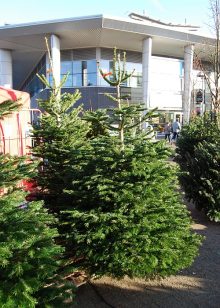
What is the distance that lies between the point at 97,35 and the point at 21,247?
29.2 m

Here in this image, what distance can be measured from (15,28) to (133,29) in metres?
9.05

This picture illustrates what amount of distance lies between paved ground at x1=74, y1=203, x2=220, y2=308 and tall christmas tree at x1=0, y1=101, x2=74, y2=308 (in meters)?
1.42

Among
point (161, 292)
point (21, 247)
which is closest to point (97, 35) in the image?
point (161, 292)

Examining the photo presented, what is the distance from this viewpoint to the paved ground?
4137mm

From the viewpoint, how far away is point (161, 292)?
4410 mm

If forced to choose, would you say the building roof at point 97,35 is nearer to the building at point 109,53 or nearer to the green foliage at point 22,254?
the building at point 109,53

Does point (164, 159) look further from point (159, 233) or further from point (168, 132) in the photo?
point (168, 132)

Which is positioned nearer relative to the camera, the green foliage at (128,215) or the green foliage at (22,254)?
the green foliage at (22,254)

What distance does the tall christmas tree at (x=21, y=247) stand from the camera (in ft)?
8.34

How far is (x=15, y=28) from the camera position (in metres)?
29.2

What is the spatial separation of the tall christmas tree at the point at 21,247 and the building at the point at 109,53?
24.4 metres

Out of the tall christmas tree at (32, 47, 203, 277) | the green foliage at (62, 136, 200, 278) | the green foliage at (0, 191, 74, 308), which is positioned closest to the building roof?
the tall christmas tree at (32, 47, 203, 277)

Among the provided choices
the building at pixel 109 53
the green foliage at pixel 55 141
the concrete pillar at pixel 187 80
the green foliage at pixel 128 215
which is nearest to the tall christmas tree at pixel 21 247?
the green foliage at pixel 128 215

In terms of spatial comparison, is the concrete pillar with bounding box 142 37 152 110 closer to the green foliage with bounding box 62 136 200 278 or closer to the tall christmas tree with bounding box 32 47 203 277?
the tall christmas tree with bounding box 32 47 203 277
